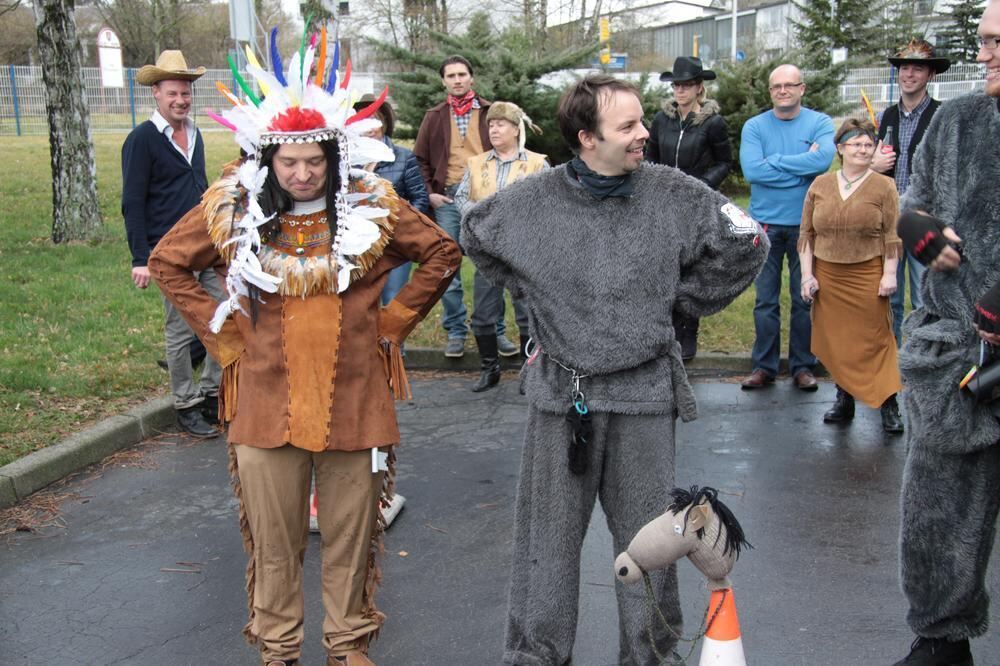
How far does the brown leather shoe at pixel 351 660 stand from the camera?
3.56 metres

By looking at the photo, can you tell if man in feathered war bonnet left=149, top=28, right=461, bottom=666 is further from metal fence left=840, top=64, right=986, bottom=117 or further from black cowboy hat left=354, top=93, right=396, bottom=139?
metal fence left=840, top=64, right=986, bottom=117

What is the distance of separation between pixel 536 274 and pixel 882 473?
10.8 feet

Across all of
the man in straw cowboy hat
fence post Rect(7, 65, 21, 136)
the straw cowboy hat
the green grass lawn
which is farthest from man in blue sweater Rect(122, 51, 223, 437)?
fence post Rect(7, 65, 21, 136)

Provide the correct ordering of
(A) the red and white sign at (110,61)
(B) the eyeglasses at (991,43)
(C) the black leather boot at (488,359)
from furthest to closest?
(A) the red and white sign at (110,61) → (C) the black leather boot at (488,359) → (B) the eyeglasses at (991,43)

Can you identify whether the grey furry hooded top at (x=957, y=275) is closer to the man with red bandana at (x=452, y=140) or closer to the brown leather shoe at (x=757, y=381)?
the brown leather shoe at (x=757, y=381)

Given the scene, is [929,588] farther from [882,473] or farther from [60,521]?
[60,521]

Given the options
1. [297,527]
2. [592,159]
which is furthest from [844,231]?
[297,527]

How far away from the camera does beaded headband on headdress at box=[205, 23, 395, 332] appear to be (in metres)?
3.33

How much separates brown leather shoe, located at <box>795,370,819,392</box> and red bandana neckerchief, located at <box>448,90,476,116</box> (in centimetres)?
319

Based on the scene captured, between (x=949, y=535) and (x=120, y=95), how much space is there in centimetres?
3051

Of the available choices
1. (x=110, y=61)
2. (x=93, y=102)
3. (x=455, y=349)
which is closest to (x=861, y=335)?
(x=455, y=349)

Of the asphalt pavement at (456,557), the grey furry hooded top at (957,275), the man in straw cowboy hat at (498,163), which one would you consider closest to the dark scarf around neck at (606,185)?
the grey furry hooded top at (957,275)

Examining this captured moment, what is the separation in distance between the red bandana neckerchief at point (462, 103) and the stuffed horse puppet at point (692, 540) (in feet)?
18.1

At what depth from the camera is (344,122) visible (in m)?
3.41
